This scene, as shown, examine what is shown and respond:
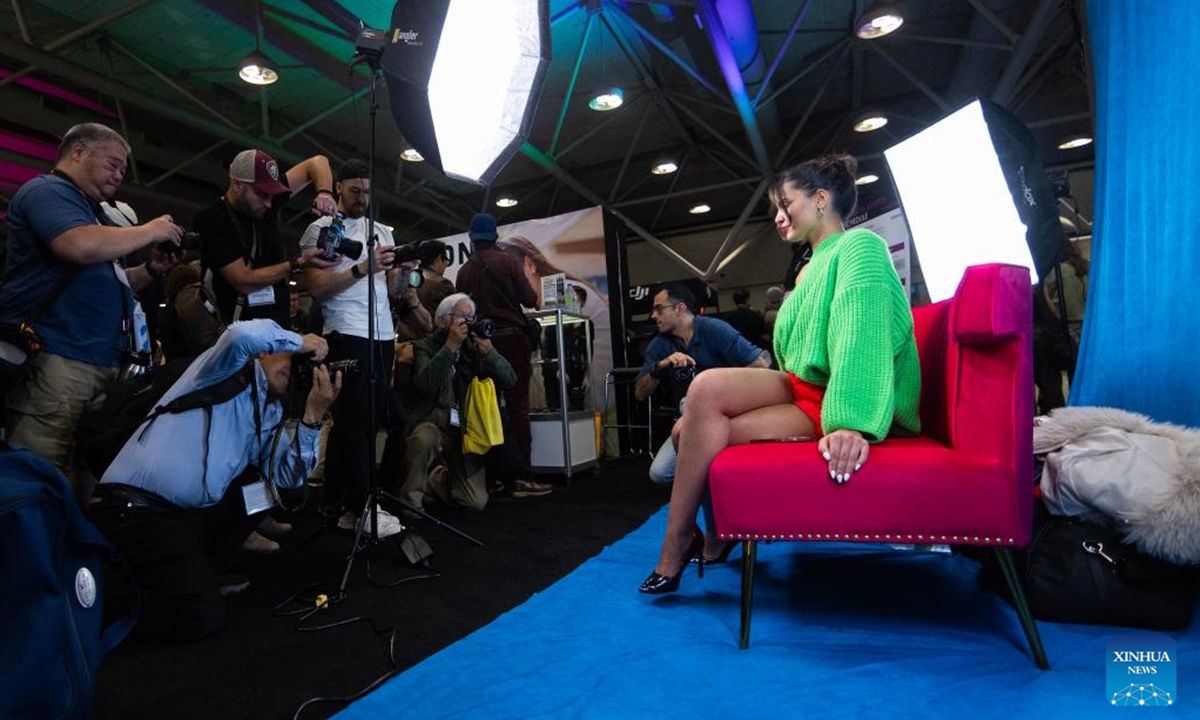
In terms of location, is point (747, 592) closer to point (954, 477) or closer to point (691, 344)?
point (954, 477)

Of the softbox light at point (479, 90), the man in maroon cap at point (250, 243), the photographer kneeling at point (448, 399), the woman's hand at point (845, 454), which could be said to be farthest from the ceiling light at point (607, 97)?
the woman's hand at point (845, 454)

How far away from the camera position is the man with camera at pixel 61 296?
68.1 inches

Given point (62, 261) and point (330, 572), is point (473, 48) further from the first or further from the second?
point (330, 572)

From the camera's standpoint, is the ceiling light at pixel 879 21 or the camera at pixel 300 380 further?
the ceiling light at pixel 879 21

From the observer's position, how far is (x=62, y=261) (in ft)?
5.82

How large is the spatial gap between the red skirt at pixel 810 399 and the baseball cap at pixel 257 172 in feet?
6.21

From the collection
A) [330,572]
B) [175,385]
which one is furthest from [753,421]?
[175,385]

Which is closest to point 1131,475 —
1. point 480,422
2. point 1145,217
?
point 1145,217

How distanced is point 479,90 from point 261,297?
1.50 m

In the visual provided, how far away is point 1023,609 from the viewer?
122 centimetres

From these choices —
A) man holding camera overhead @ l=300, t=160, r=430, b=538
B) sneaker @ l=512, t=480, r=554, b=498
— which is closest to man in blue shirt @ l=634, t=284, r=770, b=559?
sneaker @ l=512, t=480, r=554, b=498

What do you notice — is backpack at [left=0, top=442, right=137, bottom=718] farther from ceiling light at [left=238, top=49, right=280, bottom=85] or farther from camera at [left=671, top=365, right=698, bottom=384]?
ceiling light at [left=238, top=49, right=280, bottom=85]

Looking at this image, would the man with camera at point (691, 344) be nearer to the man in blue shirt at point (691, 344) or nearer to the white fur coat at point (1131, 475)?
the man in blue shirt at point (691, 344)

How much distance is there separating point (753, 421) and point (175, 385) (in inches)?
66.3
